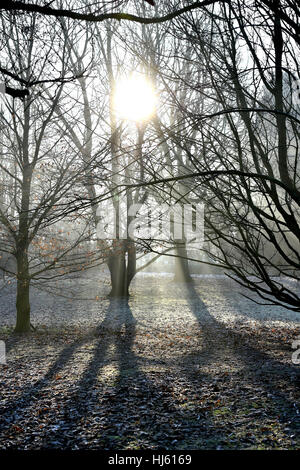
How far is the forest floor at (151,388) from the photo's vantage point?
141 inches

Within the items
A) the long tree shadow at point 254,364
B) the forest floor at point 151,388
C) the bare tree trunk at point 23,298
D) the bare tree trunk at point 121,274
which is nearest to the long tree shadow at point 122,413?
the forest floor at point 151,388

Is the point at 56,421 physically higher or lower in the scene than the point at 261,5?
lower

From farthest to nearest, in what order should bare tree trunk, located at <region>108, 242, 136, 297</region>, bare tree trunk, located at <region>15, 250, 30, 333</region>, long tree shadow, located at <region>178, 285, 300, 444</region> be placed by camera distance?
bare tree trunk, located at <region>108, 242, 136, 297</region>
bare tree trunk, located at <region>15, 250, 30, 333</region>
long tree shadow, located at <region>178, 285, 300, 444</region>

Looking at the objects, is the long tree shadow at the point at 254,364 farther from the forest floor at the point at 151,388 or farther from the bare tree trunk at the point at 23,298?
the bare tree trunk at the point at 23,298

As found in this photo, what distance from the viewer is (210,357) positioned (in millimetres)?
6637

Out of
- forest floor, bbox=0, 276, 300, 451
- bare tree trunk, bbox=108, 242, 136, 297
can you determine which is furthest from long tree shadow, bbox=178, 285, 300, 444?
bare tree trunk, bbox=108, 242, 136, 297

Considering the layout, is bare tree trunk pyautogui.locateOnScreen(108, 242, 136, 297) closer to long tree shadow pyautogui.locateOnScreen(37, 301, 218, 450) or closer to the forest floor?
the forest floor

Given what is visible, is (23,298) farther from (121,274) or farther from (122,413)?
(121,274)

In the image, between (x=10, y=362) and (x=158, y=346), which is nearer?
(x=10, y=362)

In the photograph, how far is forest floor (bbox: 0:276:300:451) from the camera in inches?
141

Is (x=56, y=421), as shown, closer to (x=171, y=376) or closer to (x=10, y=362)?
(x=171, y=376)

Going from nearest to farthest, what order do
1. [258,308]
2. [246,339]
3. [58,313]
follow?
[246,339], [58,313], [258,308]
